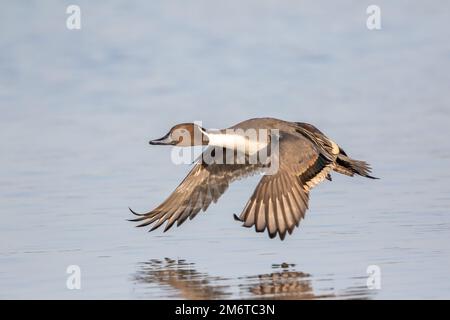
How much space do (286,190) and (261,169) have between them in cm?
109

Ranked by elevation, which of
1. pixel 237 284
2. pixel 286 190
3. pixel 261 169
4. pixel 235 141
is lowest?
pixel 237 284

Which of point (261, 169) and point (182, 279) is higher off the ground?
point (261, 169)

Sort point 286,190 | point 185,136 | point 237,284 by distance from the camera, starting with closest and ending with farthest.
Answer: point 237,284 < point 286,190 < point 185,136

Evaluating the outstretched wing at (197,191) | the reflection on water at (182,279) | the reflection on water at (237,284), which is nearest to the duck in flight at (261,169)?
the outstretched wing at (197,191)

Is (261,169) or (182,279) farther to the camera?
(261,169)

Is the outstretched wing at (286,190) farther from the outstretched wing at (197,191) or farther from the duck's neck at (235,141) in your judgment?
the outstretched wing at (197,191)

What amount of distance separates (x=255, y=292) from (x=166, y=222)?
270cm

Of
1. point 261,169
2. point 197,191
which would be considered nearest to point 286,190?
point 261,169

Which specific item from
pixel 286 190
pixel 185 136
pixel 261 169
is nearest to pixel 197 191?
pixel 185 136

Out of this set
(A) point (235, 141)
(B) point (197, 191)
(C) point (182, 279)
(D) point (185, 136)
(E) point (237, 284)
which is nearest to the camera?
(E) point (237, 284)

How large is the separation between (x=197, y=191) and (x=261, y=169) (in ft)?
2.21

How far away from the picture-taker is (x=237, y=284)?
24.5 ft

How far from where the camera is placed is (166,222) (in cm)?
977

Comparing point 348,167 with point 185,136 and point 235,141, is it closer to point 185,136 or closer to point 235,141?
point 235,141
